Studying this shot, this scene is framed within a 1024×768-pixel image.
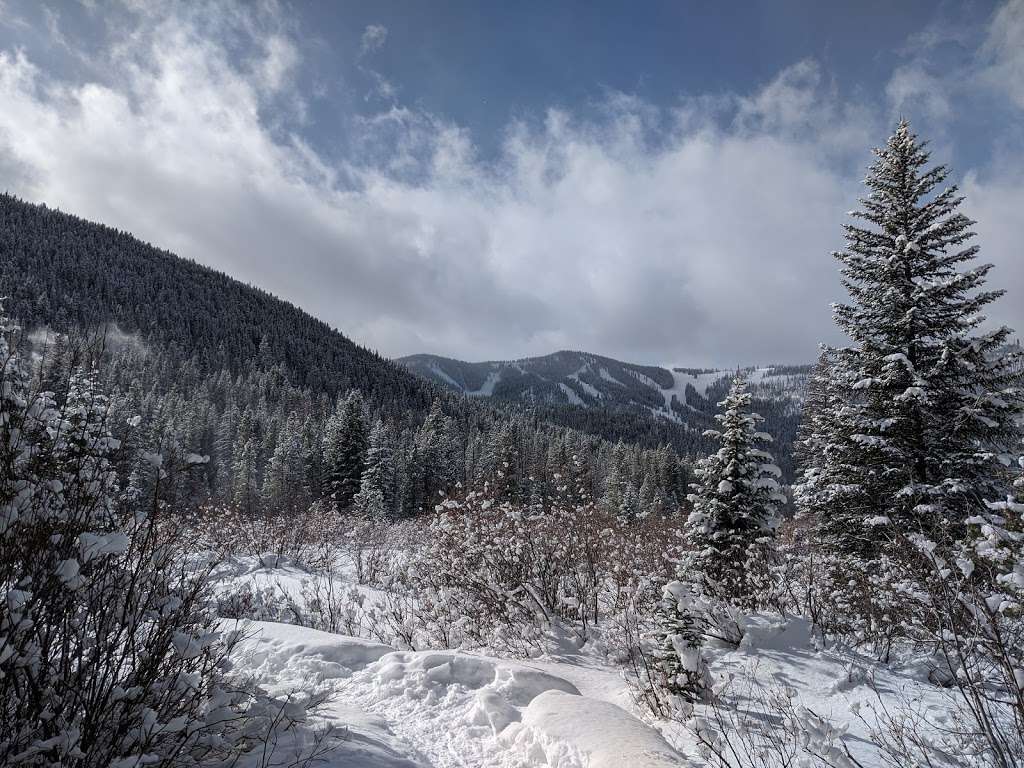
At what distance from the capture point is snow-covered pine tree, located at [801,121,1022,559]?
30.4 feet

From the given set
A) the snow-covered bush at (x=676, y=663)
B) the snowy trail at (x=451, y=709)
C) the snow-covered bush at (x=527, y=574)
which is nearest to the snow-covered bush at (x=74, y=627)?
the snowy trail at (x=451, y=709)

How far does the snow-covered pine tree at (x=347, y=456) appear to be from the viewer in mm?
37281

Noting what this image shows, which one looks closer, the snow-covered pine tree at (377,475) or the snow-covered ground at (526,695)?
the snow-covered ground at (526,695)

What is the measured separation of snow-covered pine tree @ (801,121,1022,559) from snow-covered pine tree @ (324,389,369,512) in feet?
107

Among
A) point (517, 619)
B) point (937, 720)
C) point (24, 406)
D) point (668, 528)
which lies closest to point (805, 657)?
point (937, 720)

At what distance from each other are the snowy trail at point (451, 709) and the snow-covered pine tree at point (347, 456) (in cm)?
3161

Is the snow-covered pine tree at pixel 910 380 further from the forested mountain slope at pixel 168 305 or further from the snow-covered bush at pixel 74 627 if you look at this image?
the forested mountain slope at pixel 168 305

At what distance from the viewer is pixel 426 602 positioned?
9086 mm

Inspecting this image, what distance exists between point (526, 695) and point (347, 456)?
35332 mm

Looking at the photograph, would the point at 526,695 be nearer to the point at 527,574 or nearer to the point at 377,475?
the point at 527,574

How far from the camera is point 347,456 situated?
38188 millimetres

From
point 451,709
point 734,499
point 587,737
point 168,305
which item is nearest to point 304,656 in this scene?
point 451,709

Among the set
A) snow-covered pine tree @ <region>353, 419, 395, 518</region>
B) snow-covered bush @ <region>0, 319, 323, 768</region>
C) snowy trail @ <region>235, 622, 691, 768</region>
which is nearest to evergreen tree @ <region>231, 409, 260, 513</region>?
snow-covered pine tree @ <region>353, 419, 395, 518</region>

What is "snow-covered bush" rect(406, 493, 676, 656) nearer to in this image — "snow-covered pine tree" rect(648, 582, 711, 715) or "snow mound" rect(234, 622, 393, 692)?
"snow mound" rect(234, 622, 393, 692)
